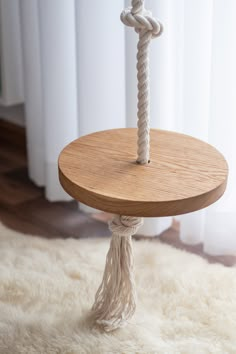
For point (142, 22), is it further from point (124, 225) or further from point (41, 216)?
point (41, 216)

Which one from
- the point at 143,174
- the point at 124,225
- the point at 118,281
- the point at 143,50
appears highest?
the point at 143,50

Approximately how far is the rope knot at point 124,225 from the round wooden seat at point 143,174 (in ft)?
0.36

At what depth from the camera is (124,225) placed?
3.86 ft

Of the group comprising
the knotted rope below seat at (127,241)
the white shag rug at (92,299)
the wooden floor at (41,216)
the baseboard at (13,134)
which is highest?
the knotted rope below seat at (127,241)

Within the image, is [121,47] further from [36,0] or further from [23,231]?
[23,231]

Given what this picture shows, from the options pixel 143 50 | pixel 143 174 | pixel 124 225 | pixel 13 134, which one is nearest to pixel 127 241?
pixel 124 225

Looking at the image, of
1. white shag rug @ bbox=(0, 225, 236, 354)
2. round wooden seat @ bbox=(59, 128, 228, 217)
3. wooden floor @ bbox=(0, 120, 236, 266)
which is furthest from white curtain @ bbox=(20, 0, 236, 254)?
round wooden seat @ bbox=(59, 128, 228, 217)

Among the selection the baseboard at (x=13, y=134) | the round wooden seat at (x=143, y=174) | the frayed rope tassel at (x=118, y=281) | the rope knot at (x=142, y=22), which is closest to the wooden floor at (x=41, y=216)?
the baseboard at (x=13, y=134)

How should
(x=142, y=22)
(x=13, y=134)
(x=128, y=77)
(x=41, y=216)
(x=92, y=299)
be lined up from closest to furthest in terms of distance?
(x=142, y=22) < (x=92, y=299) < (x=128, y=77) < (x=41, y=216) < (x=13, y=134)

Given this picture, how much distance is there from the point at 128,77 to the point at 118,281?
57cm

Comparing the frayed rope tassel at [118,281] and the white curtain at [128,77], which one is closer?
the frayed rope tassel at [118,281]

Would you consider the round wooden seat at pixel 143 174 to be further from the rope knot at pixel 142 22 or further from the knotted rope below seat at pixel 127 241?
the rope knot at pixel 142 22

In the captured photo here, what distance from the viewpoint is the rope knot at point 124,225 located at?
3.86ft

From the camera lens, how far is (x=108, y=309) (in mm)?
1279
